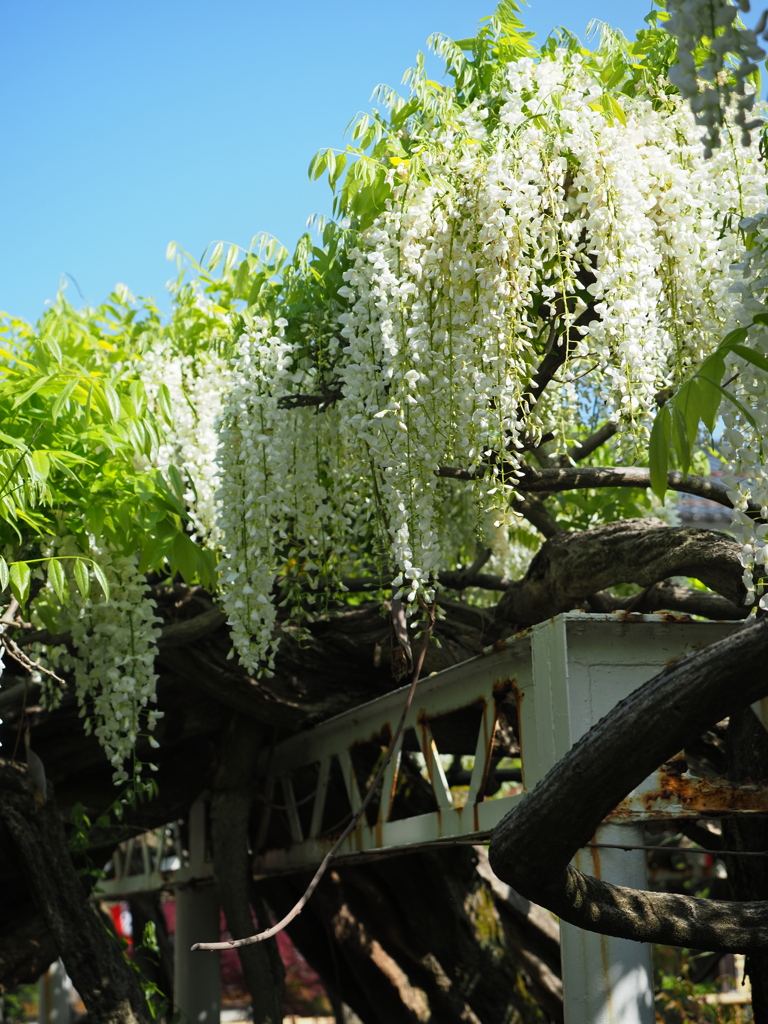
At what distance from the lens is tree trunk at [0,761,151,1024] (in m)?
4.01

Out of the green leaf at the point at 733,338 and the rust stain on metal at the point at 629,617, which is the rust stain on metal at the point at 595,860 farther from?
the green leaf at the point at 733,338

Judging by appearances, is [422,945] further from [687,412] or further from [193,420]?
[687,412]

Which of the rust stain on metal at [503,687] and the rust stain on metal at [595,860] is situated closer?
the rust stain on metal at [595,860]

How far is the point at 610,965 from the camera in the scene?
2.87 meters

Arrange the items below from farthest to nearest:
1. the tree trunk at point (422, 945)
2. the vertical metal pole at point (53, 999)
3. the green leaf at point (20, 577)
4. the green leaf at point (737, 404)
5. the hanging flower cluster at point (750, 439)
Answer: the vertical metal pole at point (53, 999) → the tree trunk at point (422, 945) → the green leaf at point (20, 577) → the hanging flower cluster at point (750, 439) → the green leaf at point (737, 404)

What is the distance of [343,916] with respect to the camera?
6.16 m

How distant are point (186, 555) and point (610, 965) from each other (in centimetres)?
193

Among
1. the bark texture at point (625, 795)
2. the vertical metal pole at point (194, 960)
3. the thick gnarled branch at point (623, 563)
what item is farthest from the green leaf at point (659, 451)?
the vertical metal pole at point (194, 960)

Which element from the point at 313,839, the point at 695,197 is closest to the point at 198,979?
the point at 313,839

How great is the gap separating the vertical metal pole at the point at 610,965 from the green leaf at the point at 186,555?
1.65m

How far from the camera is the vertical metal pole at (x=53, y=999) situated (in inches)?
376

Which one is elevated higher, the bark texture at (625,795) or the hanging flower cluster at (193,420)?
the hanging flower cluster at (193,420)

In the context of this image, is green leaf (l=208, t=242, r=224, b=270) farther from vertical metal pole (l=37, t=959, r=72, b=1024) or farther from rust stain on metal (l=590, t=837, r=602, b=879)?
vertical metal pole (l=37, t=959, r=72, b=1024)

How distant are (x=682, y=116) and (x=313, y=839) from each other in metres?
3.83
